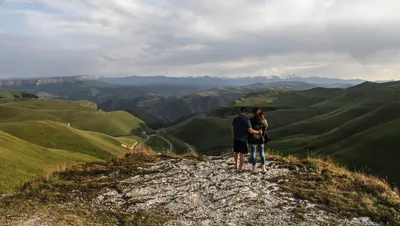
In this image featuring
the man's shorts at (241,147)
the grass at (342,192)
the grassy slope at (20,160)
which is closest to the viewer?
the grass at (342,192)

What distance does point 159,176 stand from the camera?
2239 centimetres

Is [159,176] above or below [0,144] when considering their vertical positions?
above

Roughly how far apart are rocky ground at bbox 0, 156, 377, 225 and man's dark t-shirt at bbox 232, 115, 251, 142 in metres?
2.44

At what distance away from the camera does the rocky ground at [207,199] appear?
15.6m

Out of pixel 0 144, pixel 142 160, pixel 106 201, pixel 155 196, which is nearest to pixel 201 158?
pixel 142 160

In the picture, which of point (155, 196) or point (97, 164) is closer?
point (155, 196)

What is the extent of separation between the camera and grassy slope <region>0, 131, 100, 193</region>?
4938 cm

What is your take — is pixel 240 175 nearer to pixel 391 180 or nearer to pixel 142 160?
pixel 142 160

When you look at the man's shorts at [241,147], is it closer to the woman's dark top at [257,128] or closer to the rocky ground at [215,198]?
the woman's dark top at [257,128]

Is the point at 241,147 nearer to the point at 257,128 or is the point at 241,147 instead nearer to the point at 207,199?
the point at 257,128

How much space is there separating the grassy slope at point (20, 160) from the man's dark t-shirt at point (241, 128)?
1284 inches

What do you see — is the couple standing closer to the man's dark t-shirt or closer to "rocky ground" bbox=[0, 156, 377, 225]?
the man's dark t-shirt

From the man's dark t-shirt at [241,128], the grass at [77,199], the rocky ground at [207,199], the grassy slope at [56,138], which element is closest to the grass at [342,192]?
the rocky ground at [207,199]

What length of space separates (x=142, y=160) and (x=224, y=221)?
40.7 feet
